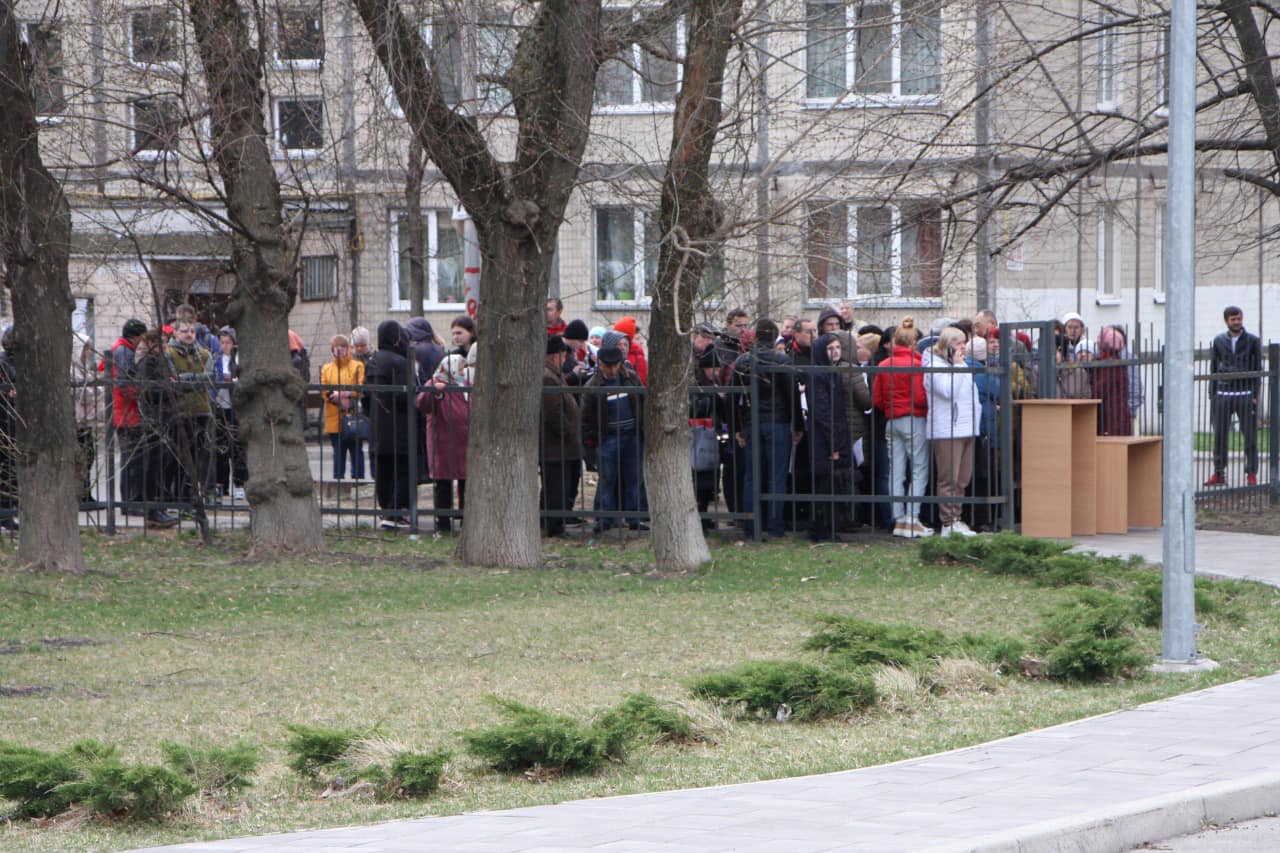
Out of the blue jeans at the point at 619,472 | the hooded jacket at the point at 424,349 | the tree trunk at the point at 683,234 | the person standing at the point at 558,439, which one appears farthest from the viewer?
the hooded jacket at the point at 424,349

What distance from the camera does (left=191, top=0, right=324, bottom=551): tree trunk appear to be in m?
13.1

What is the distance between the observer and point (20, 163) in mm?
12422

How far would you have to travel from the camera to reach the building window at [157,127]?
1295cm

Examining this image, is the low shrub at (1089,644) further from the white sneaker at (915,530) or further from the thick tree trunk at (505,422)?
the white sneaker at (915,530)

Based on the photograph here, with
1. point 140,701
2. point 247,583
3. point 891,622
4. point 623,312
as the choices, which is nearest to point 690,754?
point 140,701

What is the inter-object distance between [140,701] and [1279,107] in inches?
464

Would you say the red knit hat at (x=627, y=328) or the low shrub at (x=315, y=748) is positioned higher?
the red knit hat at (x=627, y=328)

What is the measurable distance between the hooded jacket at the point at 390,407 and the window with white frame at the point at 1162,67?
25.3 ft

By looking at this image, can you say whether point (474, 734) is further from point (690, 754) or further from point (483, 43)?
point (483, 43)

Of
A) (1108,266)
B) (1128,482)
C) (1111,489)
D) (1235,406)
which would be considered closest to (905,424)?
(1111,489)

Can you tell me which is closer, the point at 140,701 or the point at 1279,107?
the point at 140,701

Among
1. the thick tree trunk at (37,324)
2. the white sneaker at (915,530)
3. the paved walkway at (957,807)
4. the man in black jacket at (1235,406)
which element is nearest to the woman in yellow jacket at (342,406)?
the thick tree trunk at (37,324)

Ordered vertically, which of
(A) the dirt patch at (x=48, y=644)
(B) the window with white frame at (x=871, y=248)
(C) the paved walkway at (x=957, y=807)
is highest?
(B) the window with white frame at (x=871, y=248)

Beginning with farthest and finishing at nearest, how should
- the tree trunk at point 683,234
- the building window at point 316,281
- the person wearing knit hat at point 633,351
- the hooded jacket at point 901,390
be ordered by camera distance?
the building window at point 316,281
the person wearing knit hat at point 633,351
the hooded jacket at point 901,390
the tree trunk at point 683,234
